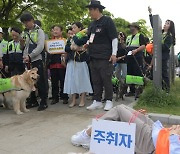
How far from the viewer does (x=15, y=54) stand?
7426 millimetres

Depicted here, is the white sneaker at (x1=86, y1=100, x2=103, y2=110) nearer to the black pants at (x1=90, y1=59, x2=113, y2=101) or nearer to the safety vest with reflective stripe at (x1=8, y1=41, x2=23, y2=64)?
the black pants at (x1=90, y1=59, x2=113, y2=101)

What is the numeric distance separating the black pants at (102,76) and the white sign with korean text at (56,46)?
0.98 m

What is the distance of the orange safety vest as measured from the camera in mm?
3357

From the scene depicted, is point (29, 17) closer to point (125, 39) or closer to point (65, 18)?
point (125, 39)

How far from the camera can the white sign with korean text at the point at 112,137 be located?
3572 mm

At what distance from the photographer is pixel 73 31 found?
23.5 ft

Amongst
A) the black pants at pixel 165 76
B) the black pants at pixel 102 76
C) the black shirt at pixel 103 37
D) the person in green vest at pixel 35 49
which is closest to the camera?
the black shirt at pixel 103 37

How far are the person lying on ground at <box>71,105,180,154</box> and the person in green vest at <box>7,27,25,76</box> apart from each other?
361 cm

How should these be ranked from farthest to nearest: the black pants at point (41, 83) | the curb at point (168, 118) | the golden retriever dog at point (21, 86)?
the black pants at point (41, 83)
the golden retriever dog at point (21, 86)
the curb at point (168, 118)

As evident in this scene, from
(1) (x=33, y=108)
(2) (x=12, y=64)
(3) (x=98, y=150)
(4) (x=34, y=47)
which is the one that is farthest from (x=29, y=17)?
(3) (x=98, y=150)

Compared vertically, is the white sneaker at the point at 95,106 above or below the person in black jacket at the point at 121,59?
below

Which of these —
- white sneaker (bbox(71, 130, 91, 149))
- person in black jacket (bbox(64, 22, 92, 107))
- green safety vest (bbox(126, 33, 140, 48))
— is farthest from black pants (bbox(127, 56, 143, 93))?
white sneaker (bbox(71, 130, 91, 149))

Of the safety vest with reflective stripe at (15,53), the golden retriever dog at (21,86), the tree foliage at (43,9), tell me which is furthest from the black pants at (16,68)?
the tree foliage at (43,9)

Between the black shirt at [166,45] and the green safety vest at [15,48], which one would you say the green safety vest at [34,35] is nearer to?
the green safety vest at [15,48]
